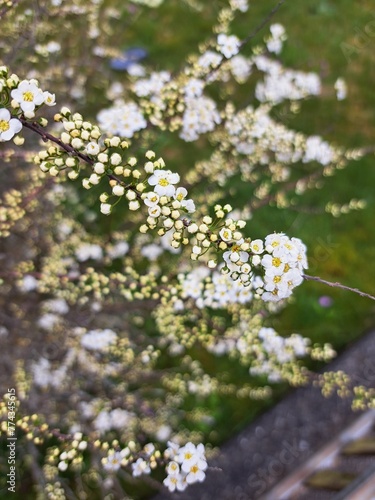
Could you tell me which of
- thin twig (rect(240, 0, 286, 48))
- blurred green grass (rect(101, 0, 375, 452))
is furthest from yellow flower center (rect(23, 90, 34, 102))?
blurred green grass (rect(101, 0, 375, 452))

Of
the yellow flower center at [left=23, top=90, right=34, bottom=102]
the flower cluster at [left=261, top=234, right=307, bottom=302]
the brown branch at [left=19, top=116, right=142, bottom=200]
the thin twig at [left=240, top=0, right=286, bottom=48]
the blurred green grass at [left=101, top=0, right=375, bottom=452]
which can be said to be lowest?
the blurred green grass at [left=101, top=0, right=375, bottom=452]

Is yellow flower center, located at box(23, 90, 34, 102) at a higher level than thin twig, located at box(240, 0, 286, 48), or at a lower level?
lower

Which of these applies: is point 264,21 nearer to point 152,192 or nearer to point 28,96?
point 152,192

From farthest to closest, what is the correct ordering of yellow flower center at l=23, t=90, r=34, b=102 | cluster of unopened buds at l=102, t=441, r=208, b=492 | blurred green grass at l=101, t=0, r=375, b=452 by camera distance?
blurred green grass at l=101, t=0, r=375, b=452, cluster of unopened buds at l=102, t=441, r=208, b=492, yellow flower center at l=23, t=90, r=34, b=102

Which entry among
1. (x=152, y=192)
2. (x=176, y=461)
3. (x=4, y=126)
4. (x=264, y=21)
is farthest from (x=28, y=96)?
(x=176, y=461)

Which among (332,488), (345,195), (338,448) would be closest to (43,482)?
(332,488)

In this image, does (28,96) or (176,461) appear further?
(176,461)

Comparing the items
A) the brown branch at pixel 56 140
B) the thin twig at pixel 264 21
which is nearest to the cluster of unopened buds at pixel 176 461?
the brown branch at pixel 56 140

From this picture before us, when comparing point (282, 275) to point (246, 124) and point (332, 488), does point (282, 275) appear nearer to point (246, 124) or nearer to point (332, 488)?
point (246, 124)

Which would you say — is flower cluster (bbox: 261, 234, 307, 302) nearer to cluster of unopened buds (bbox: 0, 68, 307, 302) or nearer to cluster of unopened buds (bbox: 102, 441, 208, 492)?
cluster of unopened buds (bbox: 0, 68, 307, 302)

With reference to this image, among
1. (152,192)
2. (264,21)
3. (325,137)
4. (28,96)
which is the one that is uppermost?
(264,21)

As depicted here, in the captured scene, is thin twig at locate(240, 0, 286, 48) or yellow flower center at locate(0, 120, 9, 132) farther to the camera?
thin twig at locate(240, 0, 286, 48)

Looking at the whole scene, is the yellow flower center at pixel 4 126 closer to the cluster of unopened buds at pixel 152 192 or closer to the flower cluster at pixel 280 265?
the cluster of unopened buds at pixel 152 192
